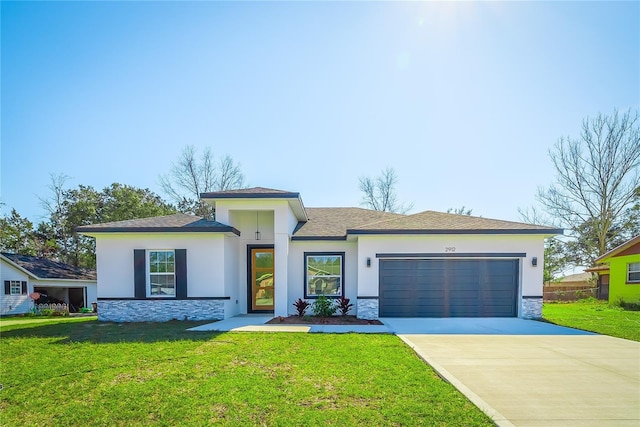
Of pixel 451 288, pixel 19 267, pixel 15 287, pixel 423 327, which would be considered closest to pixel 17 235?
pixel 19 267

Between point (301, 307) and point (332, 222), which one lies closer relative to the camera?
point (301, 307)

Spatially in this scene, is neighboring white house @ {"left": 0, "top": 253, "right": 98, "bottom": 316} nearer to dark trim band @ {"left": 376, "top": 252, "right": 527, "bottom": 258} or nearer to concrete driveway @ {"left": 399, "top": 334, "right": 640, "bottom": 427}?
dark trim band @ {"left": 376, "top": 252, "right": 527, "bottom": 258}

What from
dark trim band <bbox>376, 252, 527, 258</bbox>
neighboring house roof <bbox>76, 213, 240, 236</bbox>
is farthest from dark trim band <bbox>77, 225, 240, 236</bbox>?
dark trim band <bbox>376, 252, 527, 258</bbox>

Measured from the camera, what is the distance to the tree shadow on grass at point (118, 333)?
23.6 feet

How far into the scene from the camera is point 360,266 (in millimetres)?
10492

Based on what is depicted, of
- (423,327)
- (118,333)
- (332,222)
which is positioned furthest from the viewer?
(332,222)

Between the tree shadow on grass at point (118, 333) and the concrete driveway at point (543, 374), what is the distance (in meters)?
5.31

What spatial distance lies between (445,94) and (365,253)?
5.90 metres

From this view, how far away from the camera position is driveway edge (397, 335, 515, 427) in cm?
336

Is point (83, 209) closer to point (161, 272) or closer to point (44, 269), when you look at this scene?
point (44, 269)

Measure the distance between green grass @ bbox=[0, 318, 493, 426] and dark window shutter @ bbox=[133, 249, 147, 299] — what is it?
3096 millimetres

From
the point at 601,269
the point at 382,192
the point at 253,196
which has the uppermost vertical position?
the point at 382,192

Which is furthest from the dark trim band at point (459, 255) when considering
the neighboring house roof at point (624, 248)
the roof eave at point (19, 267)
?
the roof eave at point (19, 267)

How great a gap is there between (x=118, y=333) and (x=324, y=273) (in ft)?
20.8
